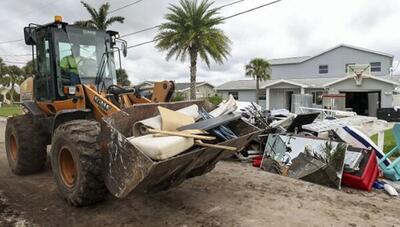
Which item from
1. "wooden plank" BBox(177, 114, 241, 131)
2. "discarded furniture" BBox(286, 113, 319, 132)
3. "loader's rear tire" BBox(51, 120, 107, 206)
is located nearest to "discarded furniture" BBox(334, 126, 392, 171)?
"discarded furniture" BBox(286, 113, 319, 132)

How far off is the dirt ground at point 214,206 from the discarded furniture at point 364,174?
0.66ft

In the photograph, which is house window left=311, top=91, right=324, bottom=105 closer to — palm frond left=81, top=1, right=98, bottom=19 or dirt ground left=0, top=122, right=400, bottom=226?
palm frond left=81, top=1, right=98, bottom=19

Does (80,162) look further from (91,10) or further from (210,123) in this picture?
(91,10)

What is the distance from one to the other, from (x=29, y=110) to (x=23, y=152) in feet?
2.76

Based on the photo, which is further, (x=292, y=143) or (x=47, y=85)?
(x=292, y=143)

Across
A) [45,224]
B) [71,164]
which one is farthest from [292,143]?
[45,224]

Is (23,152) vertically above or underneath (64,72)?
underneath

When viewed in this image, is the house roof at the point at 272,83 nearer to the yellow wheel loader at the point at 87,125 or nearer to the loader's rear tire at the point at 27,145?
the yellow wheel loader at the point at 87,125

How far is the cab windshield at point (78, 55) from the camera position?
19.4ft

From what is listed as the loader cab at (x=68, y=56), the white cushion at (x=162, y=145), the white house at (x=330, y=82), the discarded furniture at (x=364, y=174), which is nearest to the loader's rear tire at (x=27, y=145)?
the loader cab at (x=68, y=56)

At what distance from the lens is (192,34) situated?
774 inches

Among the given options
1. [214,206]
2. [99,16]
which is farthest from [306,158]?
[99,16]

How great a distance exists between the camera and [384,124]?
7.96 meters

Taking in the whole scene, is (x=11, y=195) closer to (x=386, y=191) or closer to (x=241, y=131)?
(x=241, y=131)
